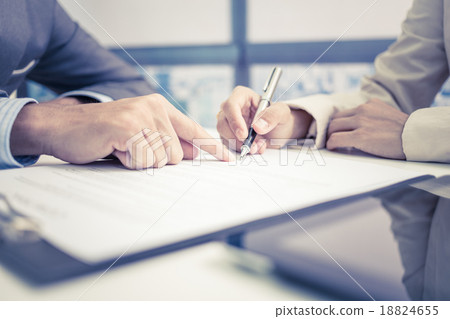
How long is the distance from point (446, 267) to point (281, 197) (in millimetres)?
112

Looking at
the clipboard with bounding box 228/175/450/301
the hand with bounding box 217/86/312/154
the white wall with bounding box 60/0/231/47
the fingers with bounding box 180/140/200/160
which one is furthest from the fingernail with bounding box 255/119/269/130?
the white wall with bounding box 60/0/231/47

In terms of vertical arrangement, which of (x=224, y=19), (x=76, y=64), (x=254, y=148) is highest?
(x=224, y=19)

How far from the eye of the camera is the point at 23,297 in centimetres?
12

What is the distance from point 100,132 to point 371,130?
0.37 m

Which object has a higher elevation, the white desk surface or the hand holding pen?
the white desk surface

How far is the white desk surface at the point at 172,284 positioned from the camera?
13cm

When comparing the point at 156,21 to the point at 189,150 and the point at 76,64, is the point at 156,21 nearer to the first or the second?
the point at 76,64

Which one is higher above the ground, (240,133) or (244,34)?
(244,34)

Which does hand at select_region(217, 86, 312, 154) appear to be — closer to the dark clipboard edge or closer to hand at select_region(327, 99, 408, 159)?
hand at select_region(327, 99, 408, 159)

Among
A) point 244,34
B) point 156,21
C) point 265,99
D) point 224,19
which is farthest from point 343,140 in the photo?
point 156,21

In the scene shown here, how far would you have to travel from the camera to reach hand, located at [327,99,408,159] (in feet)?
1.43

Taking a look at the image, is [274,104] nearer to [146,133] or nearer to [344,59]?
[146,133]

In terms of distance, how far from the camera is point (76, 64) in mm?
728

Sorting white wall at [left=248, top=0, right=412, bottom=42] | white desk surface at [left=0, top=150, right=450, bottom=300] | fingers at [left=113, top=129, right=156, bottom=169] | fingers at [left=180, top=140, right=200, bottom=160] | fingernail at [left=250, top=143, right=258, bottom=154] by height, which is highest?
white wall at [left=248, top=0, right=412, bottom=42]
